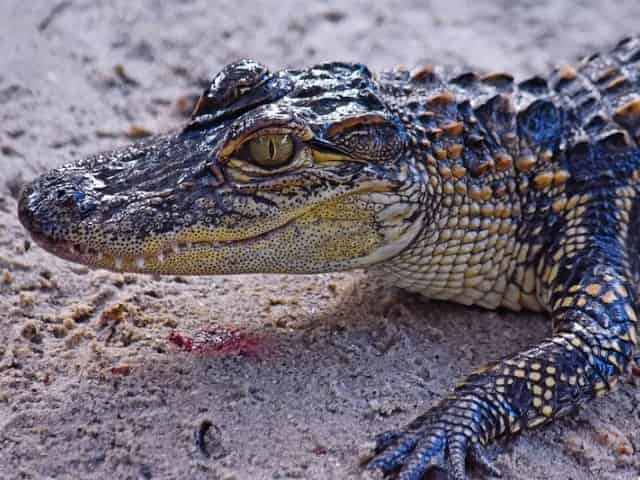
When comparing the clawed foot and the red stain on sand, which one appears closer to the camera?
the clawed foot

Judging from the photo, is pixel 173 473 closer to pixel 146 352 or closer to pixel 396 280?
pixel 146 352

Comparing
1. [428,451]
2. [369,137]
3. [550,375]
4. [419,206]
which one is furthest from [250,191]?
[550,375]

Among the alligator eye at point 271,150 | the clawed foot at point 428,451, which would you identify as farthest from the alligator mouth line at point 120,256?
the clawed foot at point 428,451

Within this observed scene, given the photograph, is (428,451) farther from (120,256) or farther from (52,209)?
(52,209)

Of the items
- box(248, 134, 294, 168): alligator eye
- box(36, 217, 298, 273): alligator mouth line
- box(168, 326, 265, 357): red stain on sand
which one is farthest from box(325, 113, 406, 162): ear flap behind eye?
box(168, 326, 265, 357): red stain on sand

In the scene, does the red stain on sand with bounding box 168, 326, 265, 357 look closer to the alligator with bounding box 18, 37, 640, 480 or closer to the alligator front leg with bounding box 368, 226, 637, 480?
the alligator with bounding box 18, 37, 640, 480

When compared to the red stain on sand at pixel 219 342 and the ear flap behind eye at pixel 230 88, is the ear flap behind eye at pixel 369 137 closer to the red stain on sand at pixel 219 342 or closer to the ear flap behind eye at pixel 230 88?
the ear flap behind eye at pixel 230 88

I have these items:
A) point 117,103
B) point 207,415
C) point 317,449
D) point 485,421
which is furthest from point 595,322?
point 117,103
